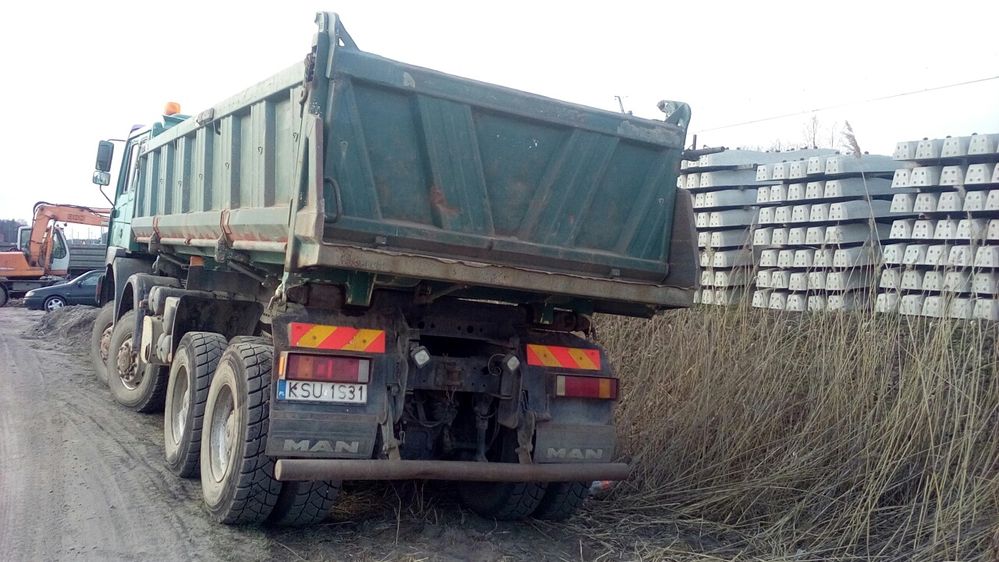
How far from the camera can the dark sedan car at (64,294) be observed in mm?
20734

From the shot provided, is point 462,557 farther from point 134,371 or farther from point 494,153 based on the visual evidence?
point 134,371

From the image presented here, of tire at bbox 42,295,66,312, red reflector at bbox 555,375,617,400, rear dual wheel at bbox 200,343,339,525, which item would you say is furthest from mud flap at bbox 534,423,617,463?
tire at bbox 42,295,66,312

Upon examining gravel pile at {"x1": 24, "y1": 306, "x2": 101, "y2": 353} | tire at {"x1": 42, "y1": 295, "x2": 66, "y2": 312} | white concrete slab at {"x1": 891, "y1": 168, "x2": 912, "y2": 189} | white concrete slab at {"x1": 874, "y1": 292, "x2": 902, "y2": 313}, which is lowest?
tire at {"x1": 42, "y1": 295, "x2": 66, "y2": 312}

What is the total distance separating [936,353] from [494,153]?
133 inches

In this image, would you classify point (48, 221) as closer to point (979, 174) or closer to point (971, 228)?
point (979, 174)

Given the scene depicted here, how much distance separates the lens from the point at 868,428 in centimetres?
600

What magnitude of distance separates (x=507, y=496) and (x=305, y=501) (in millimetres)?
1375

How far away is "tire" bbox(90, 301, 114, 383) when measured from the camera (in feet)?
32.0

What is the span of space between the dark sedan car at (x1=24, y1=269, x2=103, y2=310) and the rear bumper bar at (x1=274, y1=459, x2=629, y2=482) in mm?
18266

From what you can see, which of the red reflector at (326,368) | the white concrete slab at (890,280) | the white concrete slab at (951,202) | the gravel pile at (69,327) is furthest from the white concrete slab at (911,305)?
the gravel pile at (69,327)

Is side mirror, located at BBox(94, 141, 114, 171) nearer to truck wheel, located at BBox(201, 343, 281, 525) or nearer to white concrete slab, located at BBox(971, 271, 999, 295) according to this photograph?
truck wheel, located at BBox(201, 343, 281, 525)

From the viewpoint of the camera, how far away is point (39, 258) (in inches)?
926

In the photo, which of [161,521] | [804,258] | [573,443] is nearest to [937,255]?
[804,258]

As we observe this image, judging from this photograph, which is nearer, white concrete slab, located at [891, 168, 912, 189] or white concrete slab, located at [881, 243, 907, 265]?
white concrete slab, located at [881, 243, 907, 265]
